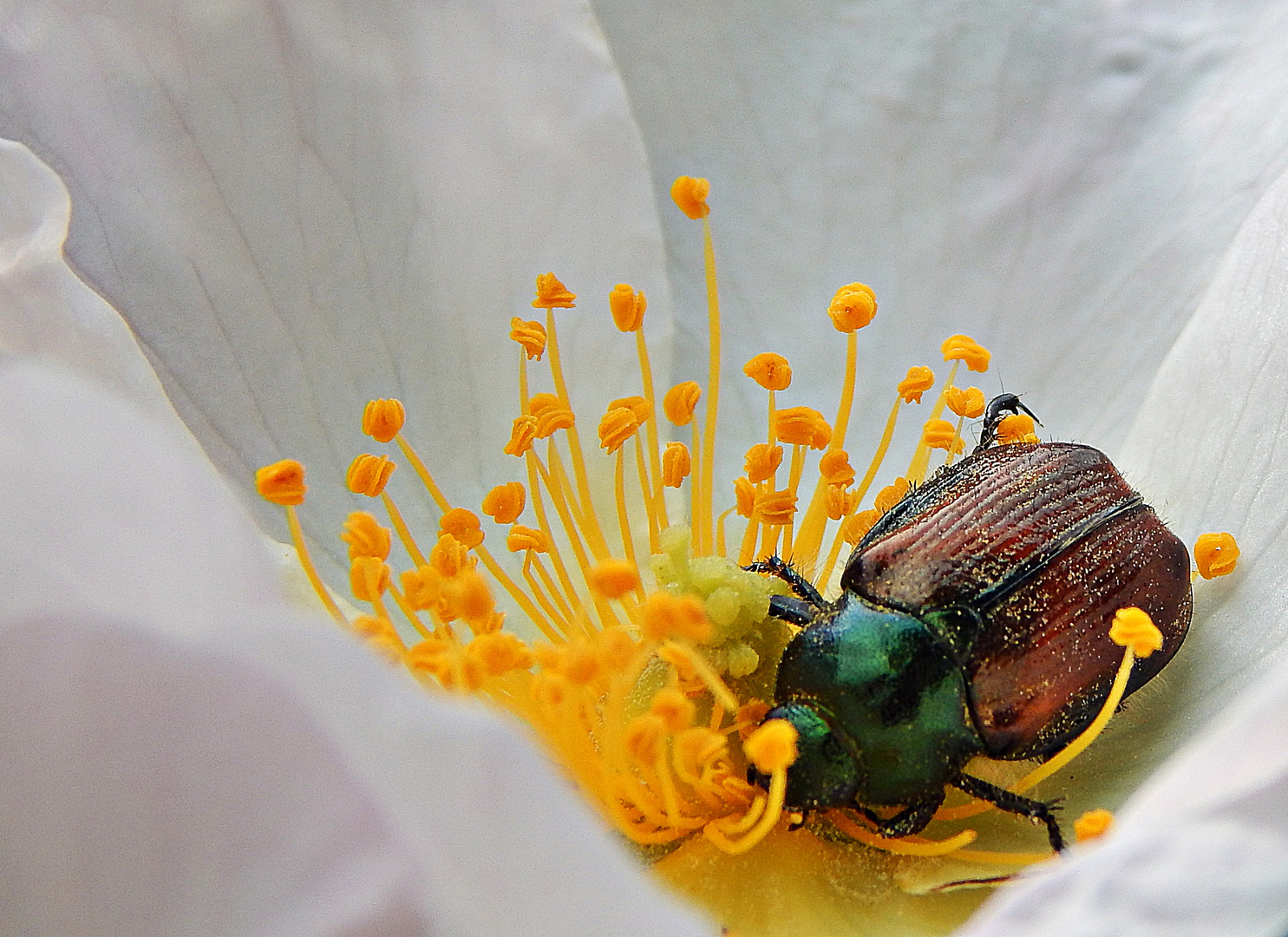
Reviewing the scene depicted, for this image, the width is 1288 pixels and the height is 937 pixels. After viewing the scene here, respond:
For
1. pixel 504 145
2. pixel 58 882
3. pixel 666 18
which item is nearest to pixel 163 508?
pixel 58 882

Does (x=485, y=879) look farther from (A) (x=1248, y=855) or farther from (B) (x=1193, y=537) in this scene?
(B) (x=1193, y=537)

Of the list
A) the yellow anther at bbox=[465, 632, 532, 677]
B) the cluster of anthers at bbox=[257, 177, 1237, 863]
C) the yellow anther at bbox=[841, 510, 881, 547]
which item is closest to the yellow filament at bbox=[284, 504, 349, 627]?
the cluster of anthers at bbox=[257, 177, 1237, 863]

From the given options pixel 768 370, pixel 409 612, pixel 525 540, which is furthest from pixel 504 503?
pixel 768 370

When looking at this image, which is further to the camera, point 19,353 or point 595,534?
point 595,534

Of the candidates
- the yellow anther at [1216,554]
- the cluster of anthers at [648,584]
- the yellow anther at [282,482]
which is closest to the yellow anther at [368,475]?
the cluster of anthers at [648,584]

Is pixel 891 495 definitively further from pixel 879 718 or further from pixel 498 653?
pixel 498 653

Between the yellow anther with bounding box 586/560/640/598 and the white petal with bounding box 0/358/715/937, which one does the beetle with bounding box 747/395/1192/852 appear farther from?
the white petal with bounding box 0/358/715/937

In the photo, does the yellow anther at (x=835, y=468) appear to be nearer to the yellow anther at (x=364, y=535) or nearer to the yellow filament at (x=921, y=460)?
the yellow filament at (x=921, y=460)
